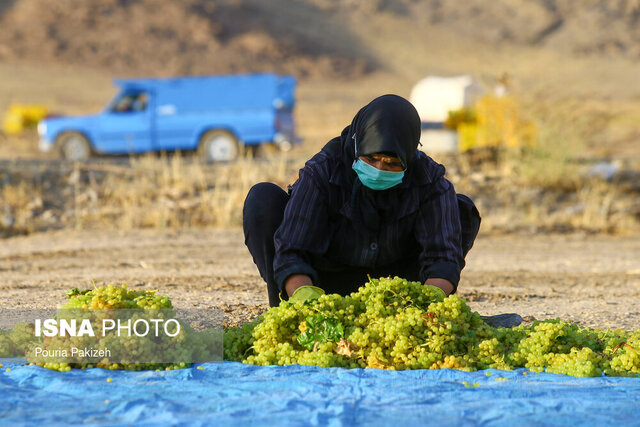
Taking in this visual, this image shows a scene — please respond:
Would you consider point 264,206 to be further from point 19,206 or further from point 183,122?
point 183,122

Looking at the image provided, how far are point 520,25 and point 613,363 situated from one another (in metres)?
55.7

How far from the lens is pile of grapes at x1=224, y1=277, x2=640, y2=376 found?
11.0ft

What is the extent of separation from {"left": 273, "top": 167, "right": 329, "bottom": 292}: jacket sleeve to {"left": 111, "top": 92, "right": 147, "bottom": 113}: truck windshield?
12.3 meters

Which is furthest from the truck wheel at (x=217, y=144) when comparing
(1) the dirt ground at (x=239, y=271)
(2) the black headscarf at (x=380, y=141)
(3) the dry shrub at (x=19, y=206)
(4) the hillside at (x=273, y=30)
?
(4) the hillside at (x=273, y=30)

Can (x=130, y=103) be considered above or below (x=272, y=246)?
above

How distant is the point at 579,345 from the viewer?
3.51 metres

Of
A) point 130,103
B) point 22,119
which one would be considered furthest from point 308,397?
point 22,119

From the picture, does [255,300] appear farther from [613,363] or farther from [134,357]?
[613,363]

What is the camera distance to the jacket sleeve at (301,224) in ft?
12.6

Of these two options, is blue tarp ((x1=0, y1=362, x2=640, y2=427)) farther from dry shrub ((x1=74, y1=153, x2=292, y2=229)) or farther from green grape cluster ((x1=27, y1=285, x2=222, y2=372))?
dry shrub ((x1=74, y1=153, x2=292, y2=229))

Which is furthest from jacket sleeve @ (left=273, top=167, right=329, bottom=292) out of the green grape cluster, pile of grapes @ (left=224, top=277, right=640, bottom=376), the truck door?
the truck door

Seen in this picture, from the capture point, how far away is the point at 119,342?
3326 millimetres

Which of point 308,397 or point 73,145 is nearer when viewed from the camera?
point 308,397

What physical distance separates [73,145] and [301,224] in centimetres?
1271
